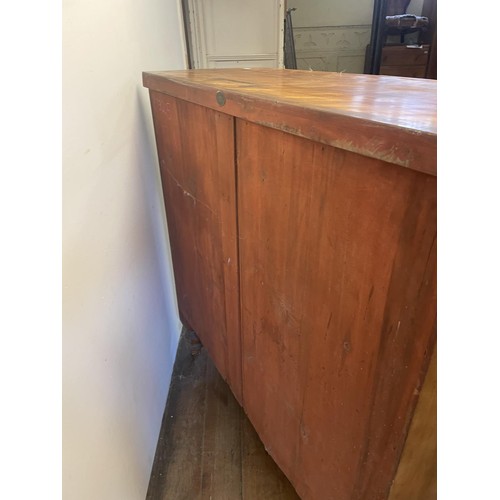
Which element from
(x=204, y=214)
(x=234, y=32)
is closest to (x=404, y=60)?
(x=234, y=32)

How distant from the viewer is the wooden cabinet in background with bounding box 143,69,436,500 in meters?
0.39

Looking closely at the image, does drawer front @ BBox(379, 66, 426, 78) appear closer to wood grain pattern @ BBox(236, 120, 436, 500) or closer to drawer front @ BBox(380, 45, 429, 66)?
drawer front @ BBox(380, 45, 429, 66)

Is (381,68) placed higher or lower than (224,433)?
higher

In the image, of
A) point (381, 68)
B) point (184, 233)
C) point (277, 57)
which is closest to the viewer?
point (184, 233)

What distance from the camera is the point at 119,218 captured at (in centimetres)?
80

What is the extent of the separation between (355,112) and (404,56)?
10.0 ft

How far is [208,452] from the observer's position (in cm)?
106

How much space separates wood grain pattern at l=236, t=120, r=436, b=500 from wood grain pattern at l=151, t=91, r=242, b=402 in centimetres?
6

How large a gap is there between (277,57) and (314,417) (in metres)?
1.71

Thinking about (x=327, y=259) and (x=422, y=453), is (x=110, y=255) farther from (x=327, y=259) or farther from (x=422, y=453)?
(x=422, y=453)

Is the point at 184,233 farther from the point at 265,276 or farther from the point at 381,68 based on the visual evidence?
the point at 381,68

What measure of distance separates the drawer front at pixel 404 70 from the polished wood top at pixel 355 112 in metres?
2.62
